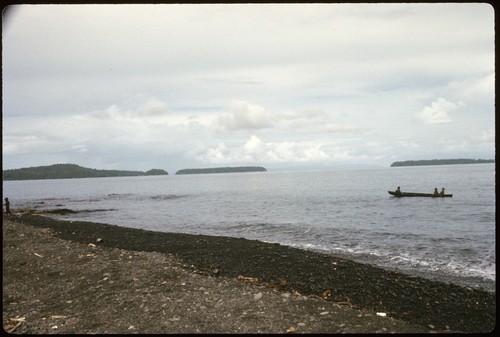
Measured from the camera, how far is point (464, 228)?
27438 mm

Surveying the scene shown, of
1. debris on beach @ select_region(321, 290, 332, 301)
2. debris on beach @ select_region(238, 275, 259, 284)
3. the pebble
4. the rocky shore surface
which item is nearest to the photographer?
the rocky shore surface

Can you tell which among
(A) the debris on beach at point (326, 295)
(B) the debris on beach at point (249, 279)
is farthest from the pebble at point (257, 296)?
(A) the debris on beach at point (326, 295)

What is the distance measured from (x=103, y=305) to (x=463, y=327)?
8945 mm

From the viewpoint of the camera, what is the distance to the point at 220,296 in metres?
8.91

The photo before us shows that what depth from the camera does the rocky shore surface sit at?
748 centimetres

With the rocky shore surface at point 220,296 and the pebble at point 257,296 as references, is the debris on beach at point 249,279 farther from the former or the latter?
the pebble at point 257,296

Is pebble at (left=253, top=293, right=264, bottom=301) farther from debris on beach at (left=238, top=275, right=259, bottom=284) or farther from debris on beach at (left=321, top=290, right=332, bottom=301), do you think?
debris on beach at (left=321, top=290, right=332, bottom=301)

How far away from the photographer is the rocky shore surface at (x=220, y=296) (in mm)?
7480

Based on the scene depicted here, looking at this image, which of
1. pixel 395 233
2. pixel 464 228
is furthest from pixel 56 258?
pixel 464 228

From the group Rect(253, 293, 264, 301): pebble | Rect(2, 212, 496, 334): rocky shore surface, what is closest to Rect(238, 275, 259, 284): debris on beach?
Rect(2, 212, 496, 334): rocky shore surface

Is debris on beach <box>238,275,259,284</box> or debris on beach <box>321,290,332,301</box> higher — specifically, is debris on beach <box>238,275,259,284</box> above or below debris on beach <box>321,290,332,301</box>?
above

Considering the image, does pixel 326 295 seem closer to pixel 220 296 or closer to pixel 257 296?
pixel 257 296

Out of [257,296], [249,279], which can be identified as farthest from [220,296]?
[249,279]

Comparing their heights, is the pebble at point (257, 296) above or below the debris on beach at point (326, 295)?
above
